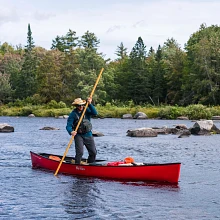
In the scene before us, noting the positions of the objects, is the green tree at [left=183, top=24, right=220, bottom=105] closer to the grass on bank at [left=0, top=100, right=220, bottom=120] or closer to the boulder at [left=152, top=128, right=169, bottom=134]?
the grass on bank at [left=0, top=100, right=220, bottom=120]

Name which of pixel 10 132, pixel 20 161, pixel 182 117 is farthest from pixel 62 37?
pixel 20 161

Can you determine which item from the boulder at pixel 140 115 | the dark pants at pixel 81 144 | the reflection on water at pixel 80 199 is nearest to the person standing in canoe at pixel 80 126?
the dark pants at pixel 81 144

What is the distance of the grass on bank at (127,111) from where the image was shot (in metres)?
52.3

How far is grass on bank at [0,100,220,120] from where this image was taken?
2061 inches

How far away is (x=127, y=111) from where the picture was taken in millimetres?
61219

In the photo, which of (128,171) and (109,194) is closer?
(109,194)

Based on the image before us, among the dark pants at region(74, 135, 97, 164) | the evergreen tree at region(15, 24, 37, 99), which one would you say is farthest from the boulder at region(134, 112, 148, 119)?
the dark pants at region(74, 135, 97, 164)

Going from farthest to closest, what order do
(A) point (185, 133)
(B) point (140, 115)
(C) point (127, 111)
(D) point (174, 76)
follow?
(D) point (174, 76) < (C) point (127, 111) < (B) point (140, 115) < (A) point (185, 133)

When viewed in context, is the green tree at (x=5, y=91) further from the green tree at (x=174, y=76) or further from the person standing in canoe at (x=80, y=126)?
the person standing in canoe at (x=80, y=126)

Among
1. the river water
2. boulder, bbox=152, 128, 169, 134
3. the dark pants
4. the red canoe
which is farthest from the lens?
boulder, bbox=152, 128, 169, 134

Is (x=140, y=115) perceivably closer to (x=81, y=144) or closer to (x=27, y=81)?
(x=27, y=81)

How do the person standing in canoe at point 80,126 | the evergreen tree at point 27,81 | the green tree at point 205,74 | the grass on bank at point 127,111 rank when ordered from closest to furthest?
the person standing in canoe at point 80,126 → the grass on bank at point 127,111 → the green tree at point 205,74 → the evergreen tree at point 27,81

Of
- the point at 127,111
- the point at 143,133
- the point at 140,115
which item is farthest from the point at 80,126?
the point at 127,111

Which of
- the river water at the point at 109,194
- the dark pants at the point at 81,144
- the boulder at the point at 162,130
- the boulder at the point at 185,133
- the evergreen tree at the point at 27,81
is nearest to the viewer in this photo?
the river water at the point at 109,194
